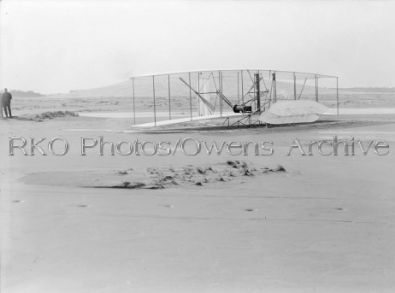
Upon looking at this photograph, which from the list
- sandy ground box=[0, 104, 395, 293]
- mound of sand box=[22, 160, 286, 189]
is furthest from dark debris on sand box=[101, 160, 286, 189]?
sandy ground box=[0, 104, 395, 293]

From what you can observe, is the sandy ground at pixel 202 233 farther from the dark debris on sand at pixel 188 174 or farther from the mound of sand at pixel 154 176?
the dark debris on sand at pixel 188 174

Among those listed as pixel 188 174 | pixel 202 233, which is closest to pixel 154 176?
pixel 188 174

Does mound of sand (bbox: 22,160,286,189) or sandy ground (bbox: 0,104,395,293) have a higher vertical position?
mound of sand (bbox: 22,160,286,189)

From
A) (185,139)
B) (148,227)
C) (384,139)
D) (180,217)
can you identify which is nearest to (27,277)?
(148,227)

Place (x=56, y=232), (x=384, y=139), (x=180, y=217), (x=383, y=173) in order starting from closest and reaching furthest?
1. (x=56, y=232)
2. (x=180, y=217)
3. (x=383, y=173)
4. (x=384, y=139)

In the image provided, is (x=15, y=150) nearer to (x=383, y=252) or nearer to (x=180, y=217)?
(x=180, y=217)

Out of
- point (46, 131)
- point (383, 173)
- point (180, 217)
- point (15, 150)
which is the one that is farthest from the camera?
point (46, 131)

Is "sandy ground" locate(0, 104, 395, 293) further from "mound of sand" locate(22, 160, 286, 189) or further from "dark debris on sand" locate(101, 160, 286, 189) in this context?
"dark debris on sand" locate(101, 160, 286, 189)
